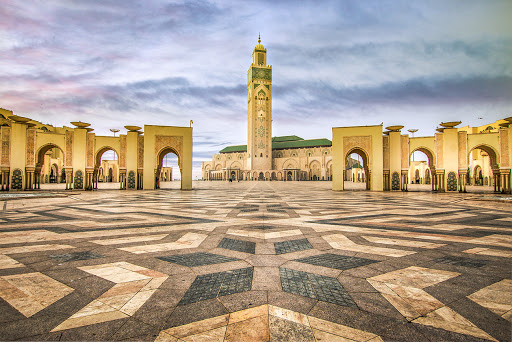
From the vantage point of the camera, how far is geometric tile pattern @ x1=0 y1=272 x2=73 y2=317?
1.73 m

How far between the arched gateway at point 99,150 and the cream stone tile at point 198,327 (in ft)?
59.2

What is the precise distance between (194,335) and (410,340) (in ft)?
3.87

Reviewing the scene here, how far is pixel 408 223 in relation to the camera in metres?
4.91

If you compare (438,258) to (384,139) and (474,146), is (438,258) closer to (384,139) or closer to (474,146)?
(384,139)

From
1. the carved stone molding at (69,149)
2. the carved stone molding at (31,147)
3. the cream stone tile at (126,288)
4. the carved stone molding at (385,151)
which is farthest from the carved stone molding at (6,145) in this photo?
the carved stone molding at (385,151)

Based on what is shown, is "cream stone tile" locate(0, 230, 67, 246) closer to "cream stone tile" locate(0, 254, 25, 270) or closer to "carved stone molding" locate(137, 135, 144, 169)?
"cream stone tile" locate(0, 254, 25, 270)

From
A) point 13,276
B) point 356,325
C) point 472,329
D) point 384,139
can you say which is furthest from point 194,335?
point 384,139

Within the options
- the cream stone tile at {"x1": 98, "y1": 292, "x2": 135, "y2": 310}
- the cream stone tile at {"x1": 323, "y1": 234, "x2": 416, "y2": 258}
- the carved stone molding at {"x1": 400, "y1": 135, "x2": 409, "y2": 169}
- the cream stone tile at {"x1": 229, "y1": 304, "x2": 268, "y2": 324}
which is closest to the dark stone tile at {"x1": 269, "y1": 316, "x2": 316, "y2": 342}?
the cream stone tile at {"x1": 229, "y1": 304, "x2": 268, "y2": 324}

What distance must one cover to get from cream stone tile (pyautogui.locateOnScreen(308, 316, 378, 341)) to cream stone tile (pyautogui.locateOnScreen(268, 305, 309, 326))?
4 centimetres

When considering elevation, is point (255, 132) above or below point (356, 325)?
above

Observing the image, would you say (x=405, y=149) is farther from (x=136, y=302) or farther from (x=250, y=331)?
(x=136, y=302)

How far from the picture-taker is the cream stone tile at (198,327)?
1430 mm

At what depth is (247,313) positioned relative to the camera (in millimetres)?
1654

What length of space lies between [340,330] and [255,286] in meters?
0.77
